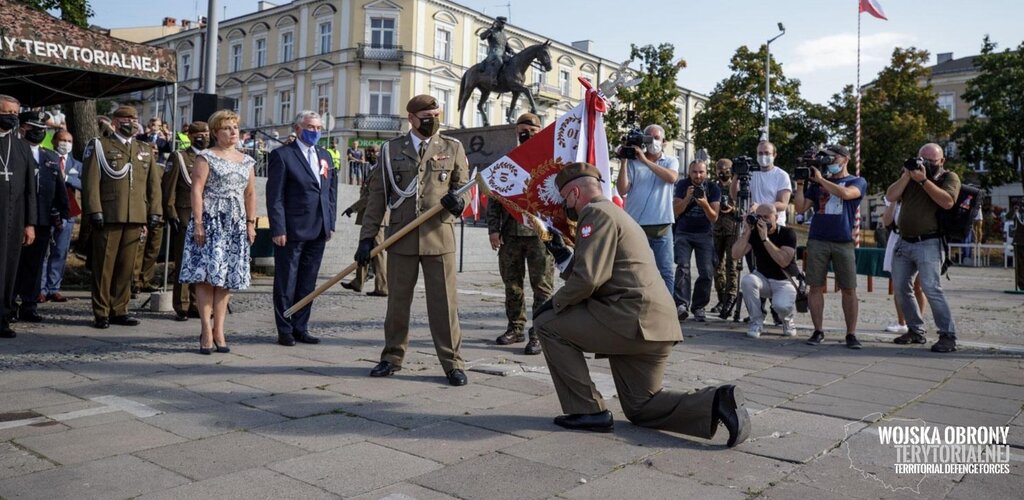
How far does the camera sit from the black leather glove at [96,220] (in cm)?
778

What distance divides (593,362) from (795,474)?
2.90 m

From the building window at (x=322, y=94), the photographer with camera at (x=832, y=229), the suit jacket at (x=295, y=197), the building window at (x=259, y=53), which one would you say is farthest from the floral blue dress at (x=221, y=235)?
the building window at (x=259, y=53)

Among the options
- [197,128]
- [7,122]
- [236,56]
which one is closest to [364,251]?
[7,122]

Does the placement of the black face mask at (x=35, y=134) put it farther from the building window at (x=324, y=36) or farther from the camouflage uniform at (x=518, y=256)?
the building window at (x=324, y=36)

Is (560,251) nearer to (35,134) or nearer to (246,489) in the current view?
(246,489)

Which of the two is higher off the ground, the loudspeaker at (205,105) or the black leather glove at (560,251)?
the loudspeaker at (205,105)

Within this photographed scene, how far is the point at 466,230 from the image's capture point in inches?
656

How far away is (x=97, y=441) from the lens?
Result: 4.00 meters

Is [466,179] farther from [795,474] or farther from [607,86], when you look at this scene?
[795,474]

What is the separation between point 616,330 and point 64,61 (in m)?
6.56

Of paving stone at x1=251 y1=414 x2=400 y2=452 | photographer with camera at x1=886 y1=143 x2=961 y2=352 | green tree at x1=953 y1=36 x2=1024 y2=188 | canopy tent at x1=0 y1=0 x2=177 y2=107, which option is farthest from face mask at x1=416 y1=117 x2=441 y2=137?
green tree at x1=953 y1=36 x2=1024 y2=188

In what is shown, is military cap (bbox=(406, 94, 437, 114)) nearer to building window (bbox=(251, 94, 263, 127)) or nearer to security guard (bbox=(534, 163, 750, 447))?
security guard (bbox=(534, 163, 750, 447))

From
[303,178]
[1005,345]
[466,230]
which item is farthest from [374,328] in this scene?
[466,230]

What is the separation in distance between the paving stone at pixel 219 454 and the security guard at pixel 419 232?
1715mm
